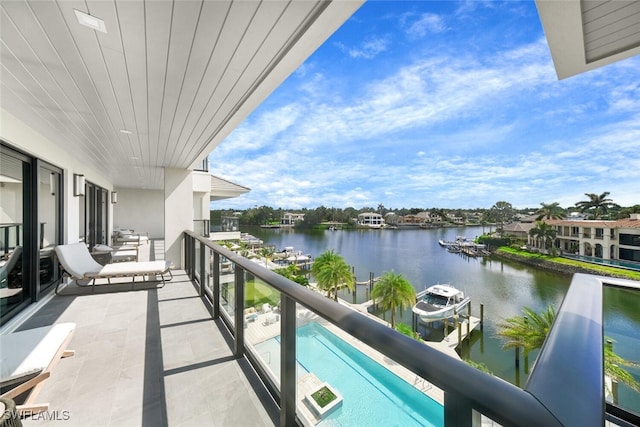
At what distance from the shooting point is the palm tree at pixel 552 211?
37.6m

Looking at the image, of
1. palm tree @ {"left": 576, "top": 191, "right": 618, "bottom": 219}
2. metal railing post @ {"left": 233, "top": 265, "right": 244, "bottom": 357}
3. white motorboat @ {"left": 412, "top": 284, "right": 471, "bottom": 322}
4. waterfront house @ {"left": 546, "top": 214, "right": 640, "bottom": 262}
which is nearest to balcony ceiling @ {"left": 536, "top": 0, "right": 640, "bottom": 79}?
metal railing post @ {"left": 233, "top": 265, "right": 244, "bottom": 357}

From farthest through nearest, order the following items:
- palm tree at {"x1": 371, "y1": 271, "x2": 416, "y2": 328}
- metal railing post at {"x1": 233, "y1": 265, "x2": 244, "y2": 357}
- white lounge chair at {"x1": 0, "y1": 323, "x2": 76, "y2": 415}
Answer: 1. palm tree at {"x1": 371, "y1": 271, "x2": 416, "y2": 328}
2. metal railing post at {"x1": 233, "y1": 265, "x2": 244, "y2": 357}
3. white lounge chair at {"x1": 0, "y1": 323, "x2": 76, "y2": 415}

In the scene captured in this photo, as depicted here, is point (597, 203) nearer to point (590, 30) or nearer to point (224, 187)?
point (224, 187)

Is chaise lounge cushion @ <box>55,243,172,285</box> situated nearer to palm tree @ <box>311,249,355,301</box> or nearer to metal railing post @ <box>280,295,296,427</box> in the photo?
metal railing post @ <box>280,295,296,427</box>

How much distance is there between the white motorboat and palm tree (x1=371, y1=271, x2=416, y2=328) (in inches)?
57.0

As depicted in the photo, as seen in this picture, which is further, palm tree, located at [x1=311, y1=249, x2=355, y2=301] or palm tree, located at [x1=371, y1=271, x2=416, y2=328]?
palm tree, located at [x1=311, y1=249, x2=355, y2=301]

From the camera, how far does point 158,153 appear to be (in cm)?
517

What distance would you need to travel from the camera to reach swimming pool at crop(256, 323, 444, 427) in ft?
3.37

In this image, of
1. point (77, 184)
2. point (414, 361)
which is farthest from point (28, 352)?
point (77, 184)

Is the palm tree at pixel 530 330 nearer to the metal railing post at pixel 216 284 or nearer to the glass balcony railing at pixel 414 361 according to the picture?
the glass balcony railing at pixel 414 361

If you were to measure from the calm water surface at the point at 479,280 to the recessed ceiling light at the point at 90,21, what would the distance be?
8.28 feet

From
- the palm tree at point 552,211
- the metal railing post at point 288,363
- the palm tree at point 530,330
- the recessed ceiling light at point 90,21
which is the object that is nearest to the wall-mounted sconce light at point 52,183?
the recessed ceiling light at point 90,21

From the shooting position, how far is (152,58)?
2080 mm

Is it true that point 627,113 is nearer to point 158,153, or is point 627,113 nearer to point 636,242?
point 636,242
